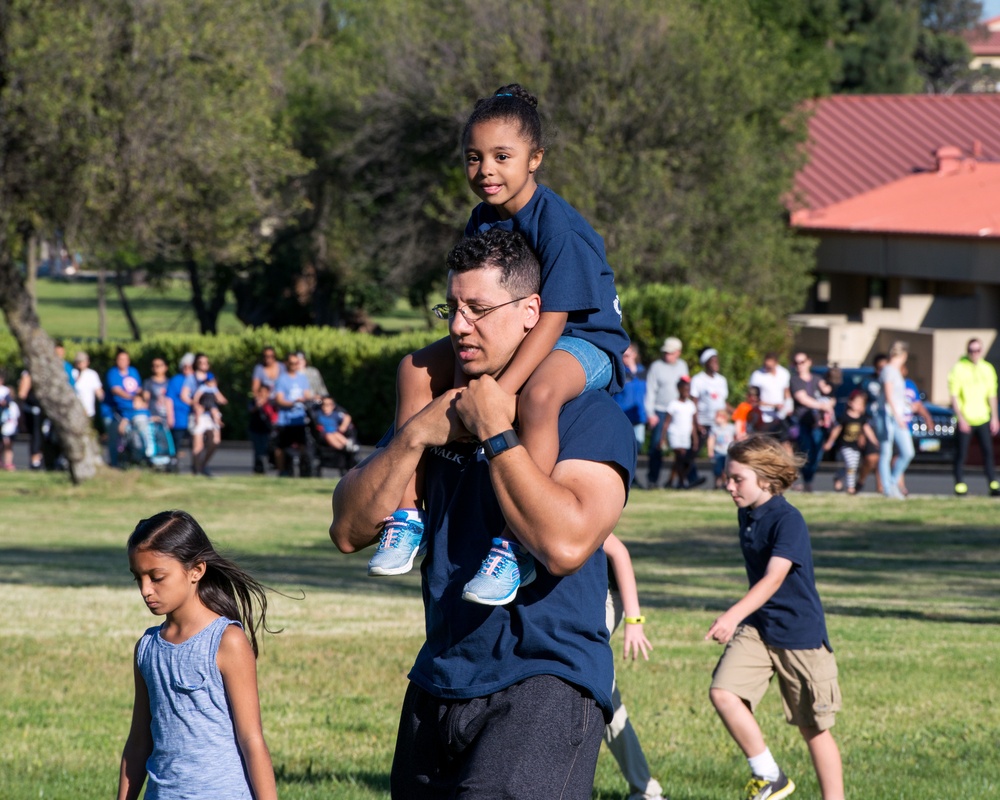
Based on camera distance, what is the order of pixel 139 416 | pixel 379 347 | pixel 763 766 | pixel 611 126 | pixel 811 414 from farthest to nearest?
pixel 611 126
pixel 379 347
pixel 139 416
pixel 811 414
pixel 763 766

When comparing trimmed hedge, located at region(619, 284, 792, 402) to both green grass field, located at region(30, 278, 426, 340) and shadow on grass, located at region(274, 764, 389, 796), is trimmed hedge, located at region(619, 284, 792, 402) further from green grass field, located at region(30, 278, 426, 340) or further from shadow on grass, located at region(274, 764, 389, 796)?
green grass field, located at region(30, 278, 426, 340)

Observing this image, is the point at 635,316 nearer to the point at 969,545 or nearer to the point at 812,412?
the point at 812,412

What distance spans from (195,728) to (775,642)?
283 centimetres

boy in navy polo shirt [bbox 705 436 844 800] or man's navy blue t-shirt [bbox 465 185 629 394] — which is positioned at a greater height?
man's navy blue t-shirt [bbox 465 185 629 394]

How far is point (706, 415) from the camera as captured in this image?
19609 millimetres

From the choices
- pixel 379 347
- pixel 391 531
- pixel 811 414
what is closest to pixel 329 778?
pixel 391 531

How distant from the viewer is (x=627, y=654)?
5.61m

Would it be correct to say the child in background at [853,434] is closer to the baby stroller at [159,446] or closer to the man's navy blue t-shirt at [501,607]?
the baby stroller at [159,446]

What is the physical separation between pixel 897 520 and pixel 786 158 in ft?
77.5

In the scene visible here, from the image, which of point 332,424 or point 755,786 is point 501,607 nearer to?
point 755,786

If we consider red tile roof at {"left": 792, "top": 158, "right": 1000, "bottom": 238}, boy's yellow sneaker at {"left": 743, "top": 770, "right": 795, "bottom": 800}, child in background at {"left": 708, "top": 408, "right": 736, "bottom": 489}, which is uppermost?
red tile roof at {"left": 792, "top": 158, "right": 1000, "bottom": 238}

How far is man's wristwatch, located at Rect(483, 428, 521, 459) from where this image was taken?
110 inches

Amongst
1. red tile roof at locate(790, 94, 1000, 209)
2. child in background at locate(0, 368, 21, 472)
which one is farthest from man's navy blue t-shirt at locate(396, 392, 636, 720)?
red tile roof at locate(790, 94, 1000, 209)

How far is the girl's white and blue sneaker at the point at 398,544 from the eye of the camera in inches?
121
